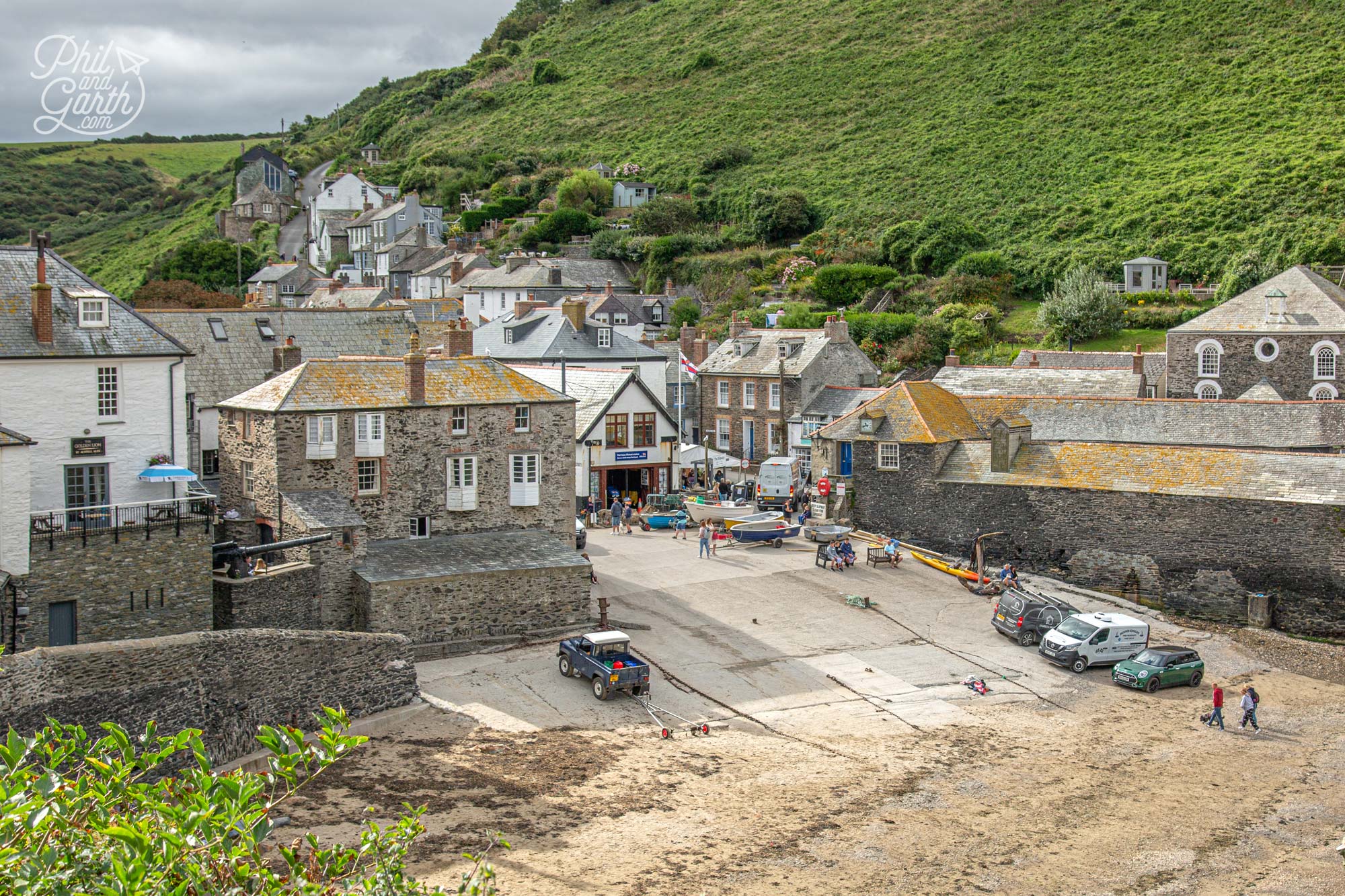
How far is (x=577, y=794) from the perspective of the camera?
826 inches

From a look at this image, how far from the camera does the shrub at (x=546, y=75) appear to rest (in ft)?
450

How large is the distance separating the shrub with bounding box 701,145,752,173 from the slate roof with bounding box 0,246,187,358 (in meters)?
73.3

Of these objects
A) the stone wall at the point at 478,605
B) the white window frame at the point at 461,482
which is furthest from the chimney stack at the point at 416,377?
the stone wall at the point at 478,605

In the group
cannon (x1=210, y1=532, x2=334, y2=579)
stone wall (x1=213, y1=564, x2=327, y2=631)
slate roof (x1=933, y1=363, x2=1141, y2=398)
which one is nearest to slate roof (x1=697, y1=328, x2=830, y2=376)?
slate roof (x1=933, y1=363, x2=1141, y2=398)

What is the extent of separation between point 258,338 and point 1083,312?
38.4 metres

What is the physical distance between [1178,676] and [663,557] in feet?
49.8

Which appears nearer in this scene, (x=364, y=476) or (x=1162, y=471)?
(x=364, y=476)

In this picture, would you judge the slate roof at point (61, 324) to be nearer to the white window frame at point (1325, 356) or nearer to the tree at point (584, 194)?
the white window frame at point (1325, 356)

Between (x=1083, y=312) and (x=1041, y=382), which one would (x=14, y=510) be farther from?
(x=1083, y=312)

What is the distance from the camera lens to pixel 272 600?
90.8 ft

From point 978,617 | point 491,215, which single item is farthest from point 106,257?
point 978,617

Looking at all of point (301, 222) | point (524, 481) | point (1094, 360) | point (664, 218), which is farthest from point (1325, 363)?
point (301, 222)

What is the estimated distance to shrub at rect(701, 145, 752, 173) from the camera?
9856 centimetres

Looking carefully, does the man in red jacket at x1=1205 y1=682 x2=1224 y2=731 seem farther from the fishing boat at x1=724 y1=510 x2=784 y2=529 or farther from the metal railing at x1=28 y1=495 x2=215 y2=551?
the metal railing at x1=28 y1=495 x2=215 y2=551
